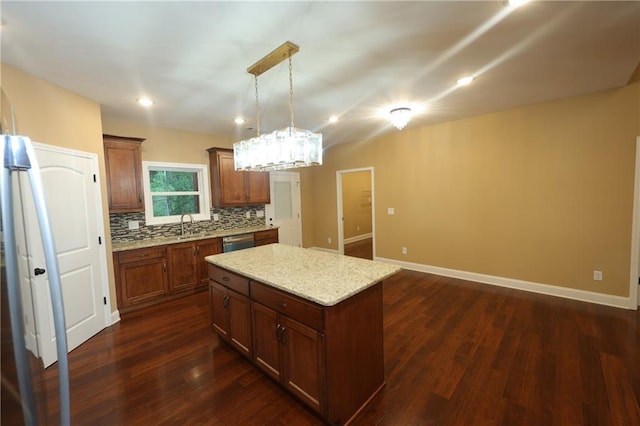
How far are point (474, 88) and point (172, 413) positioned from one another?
3.99 m

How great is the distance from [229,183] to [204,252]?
50.8 inches

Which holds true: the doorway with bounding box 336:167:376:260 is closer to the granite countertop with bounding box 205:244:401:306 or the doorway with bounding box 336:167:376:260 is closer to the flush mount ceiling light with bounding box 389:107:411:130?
the flush mount ceiling light with bounding box 389:107:411:130

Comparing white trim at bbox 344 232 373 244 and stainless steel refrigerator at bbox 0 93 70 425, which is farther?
white trim at bbox 344 232 373 244

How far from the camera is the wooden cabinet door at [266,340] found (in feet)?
6.15

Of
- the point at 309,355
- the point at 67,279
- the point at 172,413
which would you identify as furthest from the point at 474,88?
the point at 67,279

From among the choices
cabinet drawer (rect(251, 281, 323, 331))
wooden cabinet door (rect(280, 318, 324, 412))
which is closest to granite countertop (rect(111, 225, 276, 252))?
cabinet drawer (rect(251, 281, 323, 331))

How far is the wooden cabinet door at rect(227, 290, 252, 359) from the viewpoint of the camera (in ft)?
6.96

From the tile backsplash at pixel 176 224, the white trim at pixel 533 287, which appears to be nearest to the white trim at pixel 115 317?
the tile backsplash at pixel 176 224

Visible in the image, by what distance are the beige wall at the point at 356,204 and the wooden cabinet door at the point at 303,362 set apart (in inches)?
218

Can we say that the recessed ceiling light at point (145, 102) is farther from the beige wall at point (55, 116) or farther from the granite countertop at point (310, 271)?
the granite countertop at point (310, 271)

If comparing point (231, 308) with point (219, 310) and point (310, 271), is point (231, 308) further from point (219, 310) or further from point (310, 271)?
point (310, 271)

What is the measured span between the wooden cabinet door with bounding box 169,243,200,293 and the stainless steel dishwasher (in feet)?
1.51

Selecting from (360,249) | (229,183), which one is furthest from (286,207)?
(360,249)

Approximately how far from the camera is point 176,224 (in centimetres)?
419
